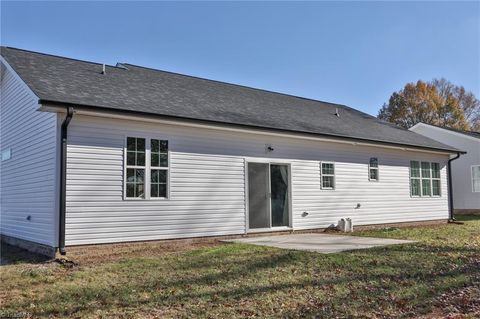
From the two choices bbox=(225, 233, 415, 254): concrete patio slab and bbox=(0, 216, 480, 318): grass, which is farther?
bbox=(225, 233, 415, 254): concrete patio slab

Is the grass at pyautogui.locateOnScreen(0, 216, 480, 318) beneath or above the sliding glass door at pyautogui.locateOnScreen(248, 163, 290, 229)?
beneath

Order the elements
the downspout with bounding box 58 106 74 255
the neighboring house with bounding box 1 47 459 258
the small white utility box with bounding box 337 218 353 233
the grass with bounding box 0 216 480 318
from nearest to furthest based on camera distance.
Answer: the grass with bounding box 0 216 480 318, the downspout with bounding box 58 106 74 255, the neighboring house with bounding box 1 47 459 258, the small white utility box with bounding box 337 218 353 233

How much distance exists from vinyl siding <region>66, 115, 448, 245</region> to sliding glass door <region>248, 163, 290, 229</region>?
Answer: 24 cm

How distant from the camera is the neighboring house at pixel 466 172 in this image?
77.7 ft

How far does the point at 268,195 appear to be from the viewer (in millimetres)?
12633

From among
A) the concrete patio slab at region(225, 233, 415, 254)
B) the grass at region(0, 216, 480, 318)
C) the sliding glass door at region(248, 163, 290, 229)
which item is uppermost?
the sliding glass door at region(248, 163, 290, 229)

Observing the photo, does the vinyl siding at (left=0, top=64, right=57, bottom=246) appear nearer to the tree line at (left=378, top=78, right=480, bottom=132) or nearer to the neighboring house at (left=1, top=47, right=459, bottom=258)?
the neighboring house at (left=1, top=47, right=459, bottom=258)

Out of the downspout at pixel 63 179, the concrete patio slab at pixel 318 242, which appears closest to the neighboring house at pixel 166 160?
the downspout at pixel 63 179

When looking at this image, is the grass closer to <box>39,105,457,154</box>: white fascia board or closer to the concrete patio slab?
the concrete patio slab

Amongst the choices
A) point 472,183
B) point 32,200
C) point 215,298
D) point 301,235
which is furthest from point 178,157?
point 472,183

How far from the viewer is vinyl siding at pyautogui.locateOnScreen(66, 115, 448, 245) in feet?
30.3

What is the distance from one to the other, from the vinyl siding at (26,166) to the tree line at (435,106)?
39.2m

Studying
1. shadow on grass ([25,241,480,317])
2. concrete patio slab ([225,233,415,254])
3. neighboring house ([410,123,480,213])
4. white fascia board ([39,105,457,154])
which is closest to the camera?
shadow on grass ([25,241,480,317])

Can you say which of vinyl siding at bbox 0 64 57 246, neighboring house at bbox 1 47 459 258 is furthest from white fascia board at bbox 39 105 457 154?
vinyl siding at bbox 0 64 57 246
